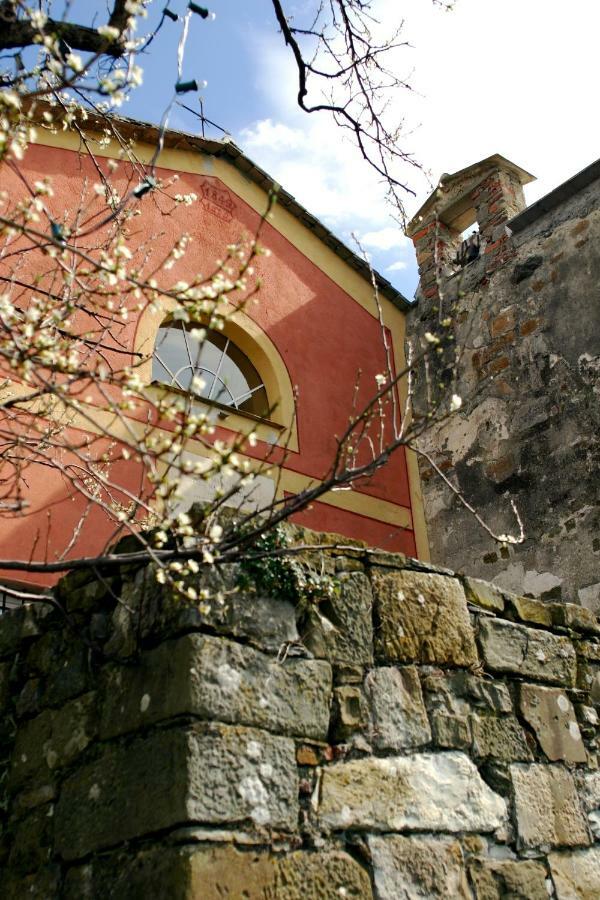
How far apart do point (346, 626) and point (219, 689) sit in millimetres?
533

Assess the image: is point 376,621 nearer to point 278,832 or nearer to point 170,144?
point 278,832

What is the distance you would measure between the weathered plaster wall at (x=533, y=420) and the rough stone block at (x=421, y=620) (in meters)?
2.95

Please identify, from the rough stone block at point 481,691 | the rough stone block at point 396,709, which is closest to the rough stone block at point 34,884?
the rough stone block at point 396,709

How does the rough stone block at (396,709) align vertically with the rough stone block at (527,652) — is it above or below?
below

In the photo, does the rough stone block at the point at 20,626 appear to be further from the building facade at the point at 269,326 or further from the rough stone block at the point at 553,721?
the building facade at the point at 269,326

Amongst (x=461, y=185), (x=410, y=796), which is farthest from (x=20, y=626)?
(x=461, y=185)

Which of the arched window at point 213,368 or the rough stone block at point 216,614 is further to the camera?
the arched window at point 213,368

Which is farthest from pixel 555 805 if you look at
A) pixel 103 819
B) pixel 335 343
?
pixel 335 343

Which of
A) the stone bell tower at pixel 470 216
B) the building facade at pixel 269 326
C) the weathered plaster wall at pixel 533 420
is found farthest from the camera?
the stone bell tower at pixel 470 216

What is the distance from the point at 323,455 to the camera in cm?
685

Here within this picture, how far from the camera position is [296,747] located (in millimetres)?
2418

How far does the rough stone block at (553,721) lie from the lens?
120 inches

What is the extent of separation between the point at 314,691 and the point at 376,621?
0.37m

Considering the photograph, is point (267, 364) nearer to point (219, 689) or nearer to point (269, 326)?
point (269, 326)
